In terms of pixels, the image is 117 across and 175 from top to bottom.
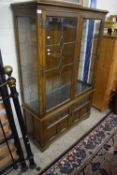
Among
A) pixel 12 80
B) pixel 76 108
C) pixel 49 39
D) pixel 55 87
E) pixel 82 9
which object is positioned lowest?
pixel 76 108

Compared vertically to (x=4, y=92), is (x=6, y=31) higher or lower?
higher

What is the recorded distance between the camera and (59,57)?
1.70 meters

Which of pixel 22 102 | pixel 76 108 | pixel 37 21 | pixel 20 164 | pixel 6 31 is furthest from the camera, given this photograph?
pixel 76 108

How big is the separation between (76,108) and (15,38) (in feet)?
4.09

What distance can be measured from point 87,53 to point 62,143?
4.24 ft

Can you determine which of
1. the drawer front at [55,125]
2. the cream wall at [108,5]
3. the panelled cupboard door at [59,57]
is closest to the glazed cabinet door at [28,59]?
the panelled cupboard door at [59,57]

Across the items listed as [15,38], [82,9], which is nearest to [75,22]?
[82,9]

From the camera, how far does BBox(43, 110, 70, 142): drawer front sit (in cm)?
177

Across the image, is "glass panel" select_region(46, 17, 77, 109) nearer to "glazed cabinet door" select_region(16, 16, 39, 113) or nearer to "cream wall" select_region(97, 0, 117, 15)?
"glazed cabinet door" select_region(16, 16, 39, 113)

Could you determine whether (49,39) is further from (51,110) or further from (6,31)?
(51,110)

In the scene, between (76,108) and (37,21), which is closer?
(37,21)

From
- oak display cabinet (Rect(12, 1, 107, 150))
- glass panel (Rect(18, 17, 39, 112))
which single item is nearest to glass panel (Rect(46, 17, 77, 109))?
oak display cabinet (Rect(12, 1, 107, 150))

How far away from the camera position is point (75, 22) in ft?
4.98

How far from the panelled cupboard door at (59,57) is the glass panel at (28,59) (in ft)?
0.41
